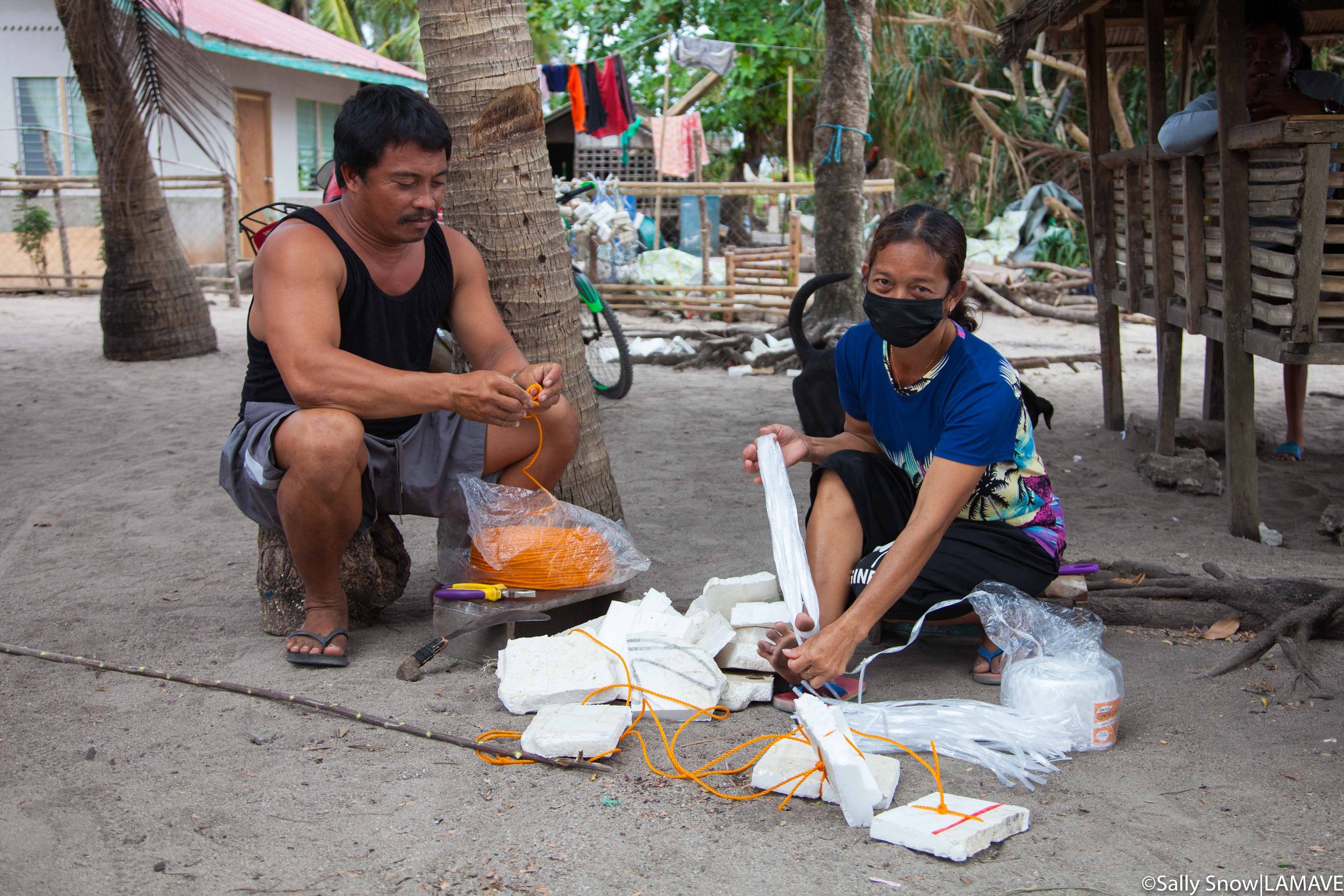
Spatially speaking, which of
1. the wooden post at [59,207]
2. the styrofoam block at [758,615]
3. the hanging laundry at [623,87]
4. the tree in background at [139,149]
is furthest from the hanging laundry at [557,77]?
the styrofoam block at [758,615]

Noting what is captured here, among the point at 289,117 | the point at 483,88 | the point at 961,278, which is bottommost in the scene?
the point at 961,278

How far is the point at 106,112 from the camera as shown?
7.87 metres

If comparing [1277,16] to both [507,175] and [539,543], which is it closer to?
[507,175]

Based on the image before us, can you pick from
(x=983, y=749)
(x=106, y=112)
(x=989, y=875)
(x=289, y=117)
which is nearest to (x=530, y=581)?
(x=983, y=749)

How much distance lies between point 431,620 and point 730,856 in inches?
63.4

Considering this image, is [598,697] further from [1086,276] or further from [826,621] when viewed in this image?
[1086,276]

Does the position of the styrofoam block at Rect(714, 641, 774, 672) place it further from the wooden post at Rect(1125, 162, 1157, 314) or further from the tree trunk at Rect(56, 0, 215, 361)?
the tree trunk at Rect(56, 0, 215, 361)

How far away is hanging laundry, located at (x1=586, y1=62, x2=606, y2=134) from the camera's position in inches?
599

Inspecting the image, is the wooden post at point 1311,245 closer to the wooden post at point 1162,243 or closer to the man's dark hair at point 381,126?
the wooden post at point 1162,243

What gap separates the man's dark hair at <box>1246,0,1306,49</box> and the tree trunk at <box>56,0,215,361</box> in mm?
6843

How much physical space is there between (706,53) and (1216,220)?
12.3m

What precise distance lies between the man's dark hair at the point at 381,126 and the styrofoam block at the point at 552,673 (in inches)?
53.5

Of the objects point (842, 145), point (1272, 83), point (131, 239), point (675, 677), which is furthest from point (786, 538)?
point (131, 239)

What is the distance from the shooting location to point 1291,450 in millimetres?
5633
